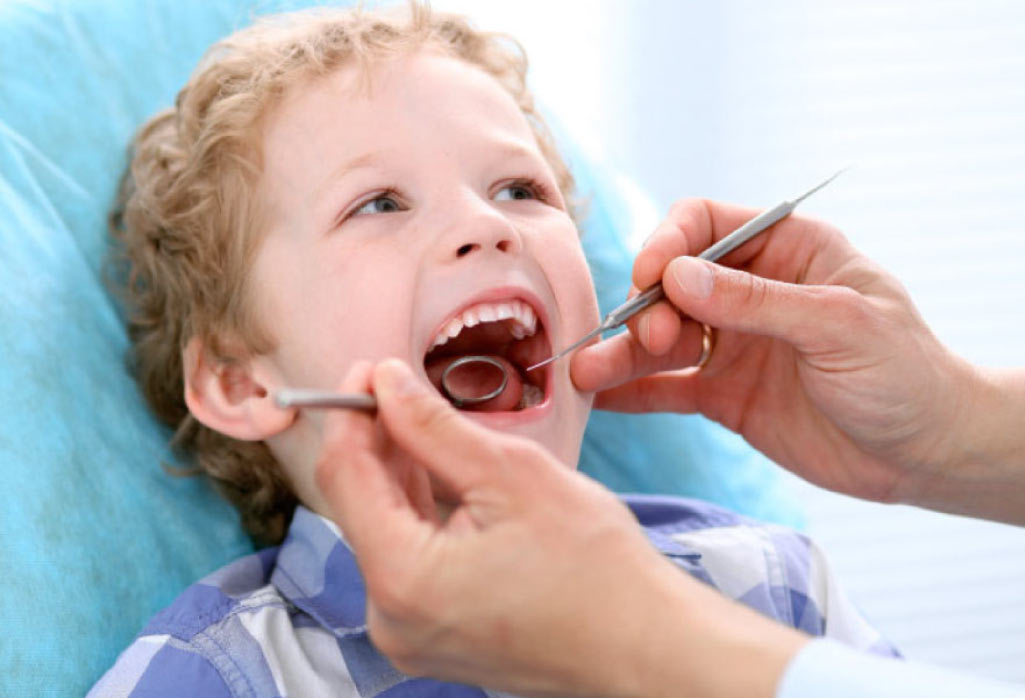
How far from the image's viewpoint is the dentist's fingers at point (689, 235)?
1311 millimetres

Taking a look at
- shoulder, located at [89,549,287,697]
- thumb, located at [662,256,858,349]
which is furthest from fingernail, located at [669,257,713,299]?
shoulder, located at [89,549,287,697]

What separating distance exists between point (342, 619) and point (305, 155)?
0.59 m

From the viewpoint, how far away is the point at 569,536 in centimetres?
80

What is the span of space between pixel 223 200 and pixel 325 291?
25 cm

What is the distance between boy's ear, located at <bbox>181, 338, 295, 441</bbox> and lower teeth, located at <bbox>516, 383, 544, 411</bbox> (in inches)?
11.8

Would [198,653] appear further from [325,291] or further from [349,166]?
[349,166]

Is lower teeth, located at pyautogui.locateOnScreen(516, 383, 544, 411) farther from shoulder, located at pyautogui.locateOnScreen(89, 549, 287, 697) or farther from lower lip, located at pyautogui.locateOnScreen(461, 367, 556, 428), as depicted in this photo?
shoulder, located at pyautogui.locateOnScreen(89, 549, 287, 697)

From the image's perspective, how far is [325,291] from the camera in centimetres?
122

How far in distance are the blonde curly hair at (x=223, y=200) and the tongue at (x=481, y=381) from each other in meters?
0.23

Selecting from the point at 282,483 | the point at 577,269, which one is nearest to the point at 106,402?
the point at 282,483

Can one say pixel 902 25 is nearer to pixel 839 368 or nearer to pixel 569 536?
pixel 839 368

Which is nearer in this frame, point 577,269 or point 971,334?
point 577,269

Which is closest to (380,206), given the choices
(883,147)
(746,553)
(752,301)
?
(752,301)

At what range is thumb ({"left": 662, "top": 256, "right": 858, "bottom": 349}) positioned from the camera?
3.99 feet
